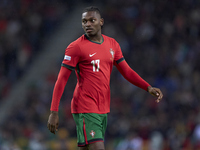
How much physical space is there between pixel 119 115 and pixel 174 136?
207 centimetres

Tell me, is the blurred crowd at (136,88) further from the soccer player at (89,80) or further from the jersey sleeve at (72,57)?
the jersey sleeve at (72,57)

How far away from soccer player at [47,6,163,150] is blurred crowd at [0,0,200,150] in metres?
4.76

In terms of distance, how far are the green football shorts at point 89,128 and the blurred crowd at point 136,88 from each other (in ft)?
15.6

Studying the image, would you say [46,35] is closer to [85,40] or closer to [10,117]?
[10,117]

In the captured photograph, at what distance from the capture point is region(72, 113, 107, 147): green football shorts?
4695 mm

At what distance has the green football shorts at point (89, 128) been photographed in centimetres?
470

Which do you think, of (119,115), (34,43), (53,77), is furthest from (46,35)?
(119,115)

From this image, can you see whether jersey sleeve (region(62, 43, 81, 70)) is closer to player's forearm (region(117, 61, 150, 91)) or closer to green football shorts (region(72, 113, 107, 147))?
green football shorts (region(72, 113, 107, 147))

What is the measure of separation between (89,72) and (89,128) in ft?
2.21

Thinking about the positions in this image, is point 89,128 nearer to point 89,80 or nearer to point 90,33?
point 89,80

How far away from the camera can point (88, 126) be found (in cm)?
474

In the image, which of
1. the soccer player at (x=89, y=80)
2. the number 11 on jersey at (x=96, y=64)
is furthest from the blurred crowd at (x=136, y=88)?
the number 11 on jersey at (x=96, y=64)

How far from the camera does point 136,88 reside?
11.9 metres

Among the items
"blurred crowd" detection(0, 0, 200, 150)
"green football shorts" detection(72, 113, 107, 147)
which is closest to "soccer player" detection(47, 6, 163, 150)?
"green football shorts" detection(72, 113, 107, 147)
